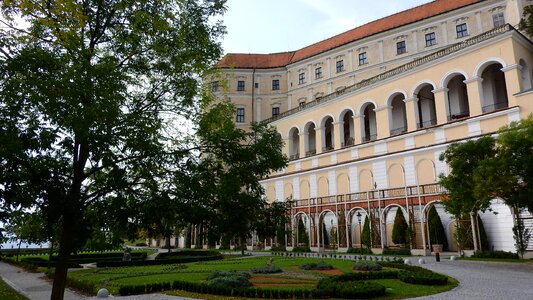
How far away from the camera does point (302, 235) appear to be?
1500 inches

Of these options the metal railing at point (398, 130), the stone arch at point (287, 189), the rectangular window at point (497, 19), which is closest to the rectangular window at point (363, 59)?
the metal railing at point (398, 130)

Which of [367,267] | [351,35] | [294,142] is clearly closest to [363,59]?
[351,35]

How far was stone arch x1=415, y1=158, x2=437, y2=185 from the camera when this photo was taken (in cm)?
3169

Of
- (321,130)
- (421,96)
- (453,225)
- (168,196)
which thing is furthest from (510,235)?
(168,196)

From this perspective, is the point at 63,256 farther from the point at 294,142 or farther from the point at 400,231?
the point at 294,142

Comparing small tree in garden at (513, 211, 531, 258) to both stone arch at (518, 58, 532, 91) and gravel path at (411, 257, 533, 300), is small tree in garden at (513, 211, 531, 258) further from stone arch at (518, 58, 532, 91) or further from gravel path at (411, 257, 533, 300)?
stone arch at (518, 58, 532, 91)

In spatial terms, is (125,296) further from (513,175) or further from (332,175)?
(332,175)

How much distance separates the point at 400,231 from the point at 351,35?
3085 centimetres

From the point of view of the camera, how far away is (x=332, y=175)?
40.0 metres

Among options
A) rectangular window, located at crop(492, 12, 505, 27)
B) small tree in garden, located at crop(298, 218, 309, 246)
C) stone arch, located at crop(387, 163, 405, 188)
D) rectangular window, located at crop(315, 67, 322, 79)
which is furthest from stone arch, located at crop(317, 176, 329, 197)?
rectangular window, located at crop(492, 12, 505, 27)

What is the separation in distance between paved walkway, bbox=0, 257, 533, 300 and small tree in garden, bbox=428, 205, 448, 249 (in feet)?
20.0

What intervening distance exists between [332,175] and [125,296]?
94.2ft

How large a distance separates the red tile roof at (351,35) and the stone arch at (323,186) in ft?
50.6

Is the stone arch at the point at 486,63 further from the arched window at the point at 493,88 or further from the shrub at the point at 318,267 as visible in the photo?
the shrub at the point at 318,267
